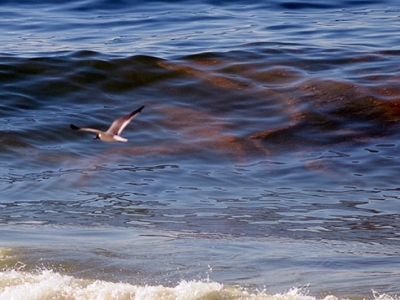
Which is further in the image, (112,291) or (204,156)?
(204,156)

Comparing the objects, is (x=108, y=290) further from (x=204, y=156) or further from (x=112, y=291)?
(x=204, y=156)

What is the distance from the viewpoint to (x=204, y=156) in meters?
7.63

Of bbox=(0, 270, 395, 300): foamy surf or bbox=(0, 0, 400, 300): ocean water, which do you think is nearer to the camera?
bbox=(0, 270, 395, 300): foamy surf

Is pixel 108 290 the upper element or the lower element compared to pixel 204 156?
upper

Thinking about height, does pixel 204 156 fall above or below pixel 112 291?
below

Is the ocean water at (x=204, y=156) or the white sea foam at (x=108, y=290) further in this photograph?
the ocean water at (x=204, y=156)

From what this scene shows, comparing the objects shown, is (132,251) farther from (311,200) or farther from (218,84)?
(218,84)

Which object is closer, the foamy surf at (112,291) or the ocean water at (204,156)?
the foamy surf at (112,291)

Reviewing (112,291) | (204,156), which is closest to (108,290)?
(112,291)

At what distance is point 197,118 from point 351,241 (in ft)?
11.2

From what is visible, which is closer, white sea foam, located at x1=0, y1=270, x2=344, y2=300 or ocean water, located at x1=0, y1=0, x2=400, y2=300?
white sea foam, located at x1=0, y1=270, x2=344, y2=300

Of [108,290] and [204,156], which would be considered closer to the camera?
[108,290]

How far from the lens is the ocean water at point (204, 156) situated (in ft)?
15.7

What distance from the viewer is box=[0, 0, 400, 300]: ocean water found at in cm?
477
